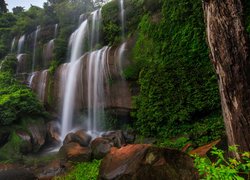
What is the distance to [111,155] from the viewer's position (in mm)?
5965

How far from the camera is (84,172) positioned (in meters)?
7.65

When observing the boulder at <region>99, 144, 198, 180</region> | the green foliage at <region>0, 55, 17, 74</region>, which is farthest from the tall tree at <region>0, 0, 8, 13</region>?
the boulder at <region>99, 144, 198, 180</region>

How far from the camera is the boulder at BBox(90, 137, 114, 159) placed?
8953mm

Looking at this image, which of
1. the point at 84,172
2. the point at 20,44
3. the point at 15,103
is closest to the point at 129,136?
the point at 84,172

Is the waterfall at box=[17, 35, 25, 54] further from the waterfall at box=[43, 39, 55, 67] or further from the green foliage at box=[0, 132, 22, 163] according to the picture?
the green foliage at box=[0, 132, 22, 163]

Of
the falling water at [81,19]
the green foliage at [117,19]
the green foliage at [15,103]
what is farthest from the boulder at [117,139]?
the falling water at [81,19]

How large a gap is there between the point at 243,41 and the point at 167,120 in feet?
21.1

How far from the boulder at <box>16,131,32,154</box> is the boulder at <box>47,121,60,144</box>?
166cm

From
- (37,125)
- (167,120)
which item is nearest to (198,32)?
(167,120)

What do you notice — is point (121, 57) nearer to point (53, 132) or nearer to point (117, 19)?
point (117, 19)

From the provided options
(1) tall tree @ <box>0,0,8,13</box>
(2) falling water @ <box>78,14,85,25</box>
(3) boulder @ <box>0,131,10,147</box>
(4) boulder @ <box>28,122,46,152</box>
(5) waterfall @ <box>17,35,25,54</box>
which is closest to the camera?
(3) boulder @ <box>0,131,10,147</box>

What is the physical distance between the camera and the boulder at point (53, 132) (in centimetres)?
1371

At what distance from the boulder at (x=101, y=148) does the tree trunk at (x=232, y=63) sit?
236 inches

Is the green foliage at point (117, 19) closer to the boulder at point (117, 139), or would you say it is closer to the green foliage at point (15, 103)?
the green foliage at point (15, 103)
